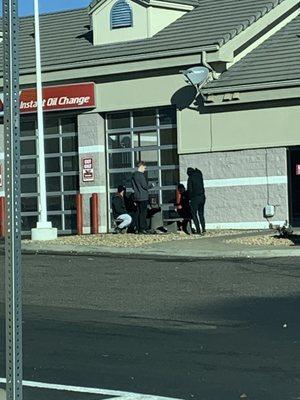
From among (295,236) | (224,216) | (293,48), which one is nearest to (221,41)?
(293,48)

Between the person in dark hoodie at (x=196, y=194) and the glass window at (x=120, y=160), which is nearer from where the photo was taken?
the person in dark hoodie at (x=196, y=194)

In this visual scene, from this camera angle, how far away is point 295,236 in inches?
794

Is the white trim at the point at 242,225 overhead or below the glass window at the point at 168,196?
below

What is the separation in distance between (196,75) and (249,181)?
317cm

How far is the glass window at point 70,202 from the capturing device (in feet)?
88.0

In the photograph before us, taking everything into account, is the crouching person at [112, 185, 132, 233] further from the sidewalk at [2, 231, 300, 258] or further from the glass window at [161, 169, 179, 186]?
the glass window at [161, 169, 179, 186]

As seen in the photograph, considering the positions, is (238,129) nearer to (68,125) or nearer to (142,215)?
(142,215)

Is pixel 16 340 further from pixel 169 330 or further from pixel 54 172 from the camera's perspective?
pixel 54 172

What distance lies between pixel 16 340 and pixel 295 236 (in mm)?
17137

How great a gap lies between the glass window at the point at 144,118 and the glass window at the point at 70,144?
212 cm

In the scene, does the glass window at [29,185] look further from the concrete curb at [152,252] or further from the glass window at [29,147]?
the concrete curb at [152,252]

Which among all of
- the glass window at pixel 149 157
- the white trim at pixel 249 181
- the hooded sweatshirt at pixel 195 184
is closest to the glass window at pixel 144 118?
the glass window at pixel 149 157

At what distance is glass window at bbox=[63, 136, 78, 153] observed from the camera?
2666 centimetres

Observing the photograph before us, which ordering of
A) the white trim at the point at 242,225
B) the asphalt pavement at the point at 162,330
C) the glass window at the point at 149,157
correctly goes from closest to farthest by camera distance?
1. the asphalt pavement at the point at 162,330
2. the white trim at the point at 242,225
3. the glass window at the point at 149,157
